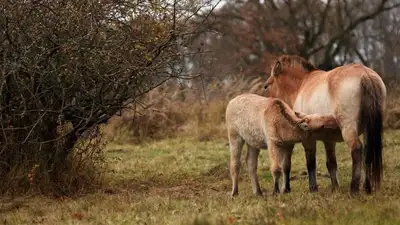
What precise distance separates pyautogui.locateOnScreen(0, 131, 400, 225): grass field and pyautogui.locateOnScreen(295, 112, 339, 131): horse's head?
2.89ft

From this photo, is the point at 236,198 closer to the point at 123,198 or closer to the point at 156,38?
the point at 123,198

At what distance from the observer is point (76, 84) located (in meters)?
9.40

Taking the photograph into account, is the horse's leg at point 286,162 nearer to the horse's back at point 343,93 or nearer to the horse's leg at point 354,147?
the horse's back at point 343,93

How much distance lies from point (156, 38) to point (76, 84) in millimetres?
1518

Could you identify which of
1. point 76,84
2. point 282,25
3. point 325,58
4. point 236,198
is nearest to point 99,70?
point 76,84

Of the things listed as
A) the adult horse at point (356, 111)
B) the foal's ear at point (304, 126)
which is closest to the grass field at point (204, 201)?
the adult horse at point (356, 111)

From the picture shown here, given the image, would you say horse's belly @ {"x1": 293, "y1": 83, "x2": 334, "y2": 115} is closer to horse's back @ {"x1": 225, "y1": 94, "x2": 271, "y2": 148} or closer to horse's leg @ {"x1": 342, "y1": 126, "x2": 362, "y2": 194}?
horse's leg @ {"x1": 342, "y1": 126, "x2": 362, "y2": 194}

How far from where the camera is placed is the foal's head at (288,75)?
10.7 metres

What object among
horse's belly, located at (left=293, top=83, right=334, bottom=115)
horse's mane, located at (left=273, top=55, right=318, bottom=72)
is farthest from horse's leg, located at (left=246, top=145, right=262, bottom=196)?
horse's mane, located at (left=273, top=55, right=318, bottom=72)

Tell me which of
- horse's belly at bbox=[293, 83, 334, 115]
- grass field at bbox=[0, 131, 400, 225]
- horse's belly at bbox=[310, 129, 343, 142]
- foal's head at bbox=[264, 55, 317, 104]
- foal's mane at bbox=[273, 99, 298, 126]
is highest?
foal's head at bbox=[264, 55, 317, 104]

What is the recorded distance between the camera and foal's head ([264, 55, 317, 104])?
420 inches

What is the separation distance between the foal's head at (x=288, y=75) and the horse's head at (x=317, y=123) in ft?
7.67

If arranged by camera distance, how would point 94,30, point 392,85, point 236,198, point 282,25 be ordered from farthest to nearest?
point 282,25
point 392,85
point 94,30
point 236,198

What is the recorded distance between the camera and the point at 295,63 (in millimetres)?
10789
